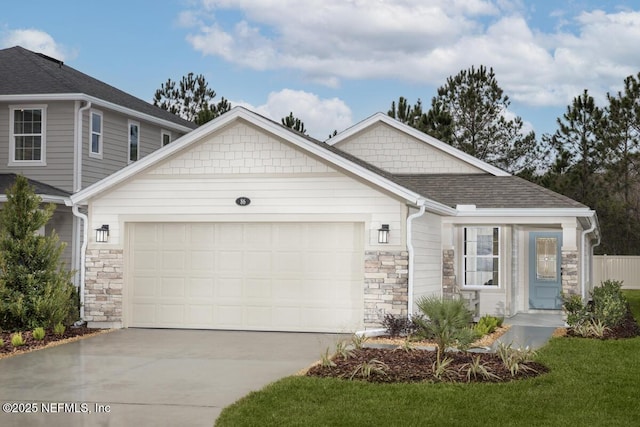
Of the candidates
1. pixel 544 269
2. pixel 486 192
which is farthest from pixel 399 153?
pixel 544 269

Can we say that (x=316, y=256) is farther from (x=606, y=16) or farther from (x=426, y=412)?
(x=606, y=16)

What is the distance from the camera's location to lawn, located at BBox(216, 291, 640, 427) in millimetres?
8039

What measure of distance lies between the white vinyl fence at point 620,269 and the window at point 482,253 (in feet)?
59.6

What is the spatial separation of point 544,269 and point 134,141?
11.5 m

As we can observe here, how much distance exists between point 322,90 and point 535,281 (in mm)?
10983

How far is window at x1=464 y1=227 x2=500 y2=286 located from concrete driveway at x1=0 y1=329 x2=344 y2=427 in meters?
5.65

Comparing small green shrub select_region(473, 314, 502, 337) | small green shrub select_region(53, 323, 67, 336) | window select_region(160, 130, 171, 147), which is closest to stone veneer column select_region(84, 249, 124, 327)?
small green shrub select_region(53, 323, 67, 336)

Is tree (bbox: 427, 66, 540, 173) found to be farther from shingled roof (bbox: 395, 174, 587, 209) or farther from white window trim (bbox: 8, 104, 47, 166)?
white window trim (bbox: 8, 104, 47, 166)

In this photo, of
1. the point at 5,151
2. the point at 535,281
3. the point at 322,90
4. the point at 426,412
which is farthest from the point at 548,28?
the point at 426,412

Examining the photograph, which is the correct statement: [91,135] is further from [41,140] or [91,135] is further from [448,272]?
[448,272]

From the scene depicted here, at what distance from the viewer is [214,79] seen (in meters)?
44.3

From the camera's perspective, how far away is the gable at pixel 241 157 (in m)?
15.3

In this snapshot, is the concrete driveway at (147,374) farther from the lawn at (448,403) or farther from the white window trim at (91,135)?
the white window trim at (91,135)

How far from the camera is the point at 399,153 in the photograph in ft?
72.7
